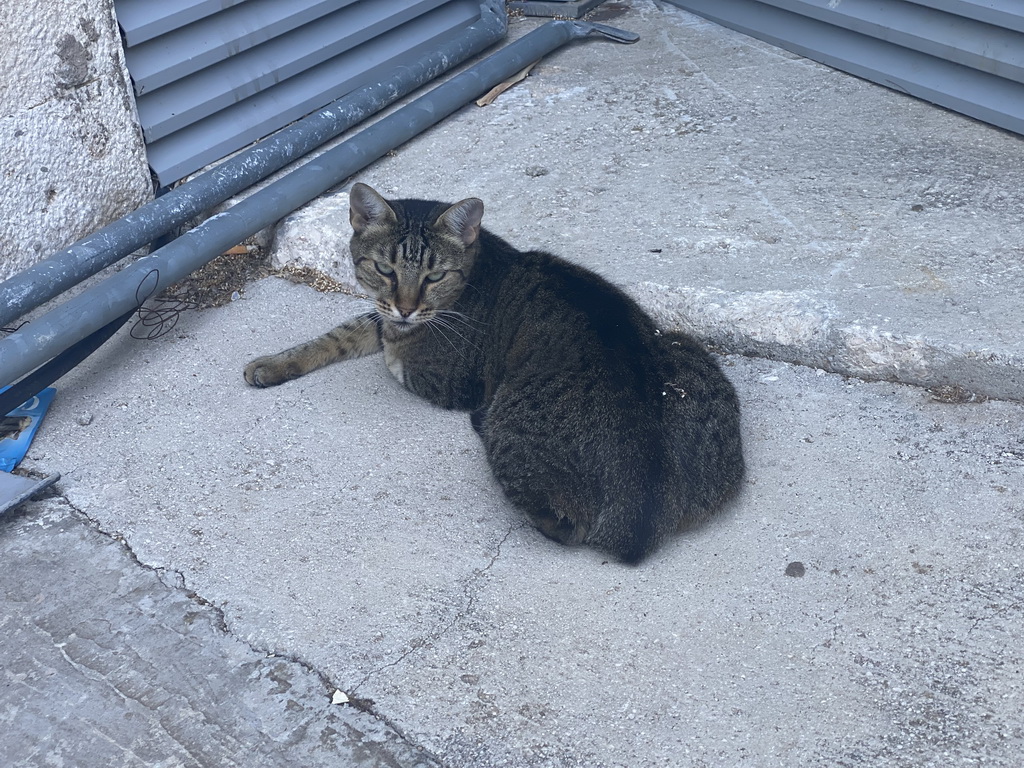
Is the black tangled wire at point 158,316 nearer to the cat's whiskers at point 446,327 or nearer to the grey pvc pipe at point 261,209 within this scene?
the grey pvc pipe at point 261,209

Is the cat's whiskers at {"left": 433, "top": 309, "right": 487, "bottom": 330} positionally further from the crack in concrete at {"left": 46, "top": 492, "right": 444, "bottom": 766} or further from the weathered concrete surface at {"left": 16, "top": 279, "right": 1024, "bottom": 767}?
the crack in concrete at {"left": 46, "top": 492, "right": 444, "bottom": 766}

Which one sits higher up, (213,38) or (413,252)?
(213,38)

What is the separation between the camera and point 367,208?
3.65 metres

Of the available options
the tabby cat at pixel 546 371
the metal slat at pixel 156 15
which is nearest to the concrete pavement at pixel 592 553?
the tabby cat at pixel 546 371

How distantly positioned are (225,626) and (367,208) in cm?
164

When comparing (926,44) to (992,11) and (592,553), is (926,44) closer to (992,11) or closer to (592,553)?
(992,11)

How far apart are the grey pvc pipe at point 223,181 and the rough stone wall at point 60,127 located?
220 mm

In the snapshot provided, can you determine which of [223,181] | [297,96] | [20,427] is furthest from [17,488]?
[297,96]

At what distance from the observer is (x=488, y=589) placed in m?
2.84

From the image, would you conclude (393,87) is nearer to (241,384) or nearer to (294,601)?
(241,384)

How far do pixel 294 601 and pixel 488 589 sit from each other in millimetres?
560

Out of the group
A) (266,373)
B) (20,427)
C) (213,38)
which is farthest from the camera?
(213,38)

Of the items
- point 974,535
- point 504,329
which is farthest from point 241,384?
point 974,535

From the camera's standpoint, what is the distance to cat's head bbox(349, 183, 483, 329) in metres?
3.60
